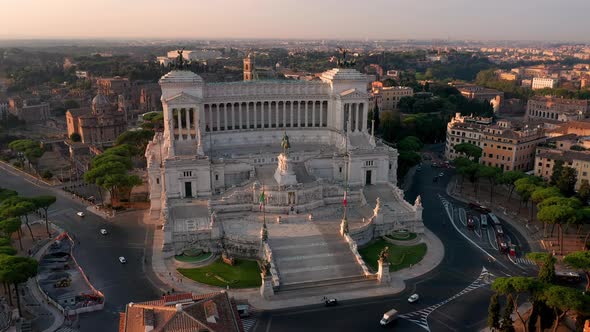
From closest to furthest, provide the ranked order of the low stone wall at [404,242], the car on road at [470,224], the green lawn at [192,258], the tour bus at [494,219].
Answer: the green lawn at [192,258] → the low stone wall at [404,242] → the car on road at [470,224] → the tour bus at [494,219]

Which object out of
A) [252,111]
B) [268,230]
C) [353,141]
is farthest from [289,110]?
[268,230]

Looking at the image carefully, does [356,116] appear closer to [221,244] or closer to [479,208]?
[479,208]

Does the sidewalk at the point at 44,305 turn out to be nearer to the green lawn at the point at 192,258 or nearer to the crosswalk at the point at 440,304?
the green lawn at the point at 192,258

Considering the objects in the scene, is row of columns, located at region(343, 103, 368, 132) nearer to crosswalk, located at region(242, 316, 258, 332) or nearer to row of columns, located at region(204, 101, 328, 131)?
row of columns, located at region(204, 101, 328, 131)

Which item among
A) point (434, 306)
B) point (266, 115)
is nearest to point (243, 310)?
point (434, 306)

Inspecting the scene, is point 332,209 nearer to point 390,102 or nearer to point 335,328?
point 335,328

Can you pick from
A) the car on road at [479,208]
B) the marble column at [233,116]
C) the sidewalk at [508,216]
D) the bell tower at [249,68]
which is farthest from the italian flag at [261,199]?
the bell tower at [249,68]
